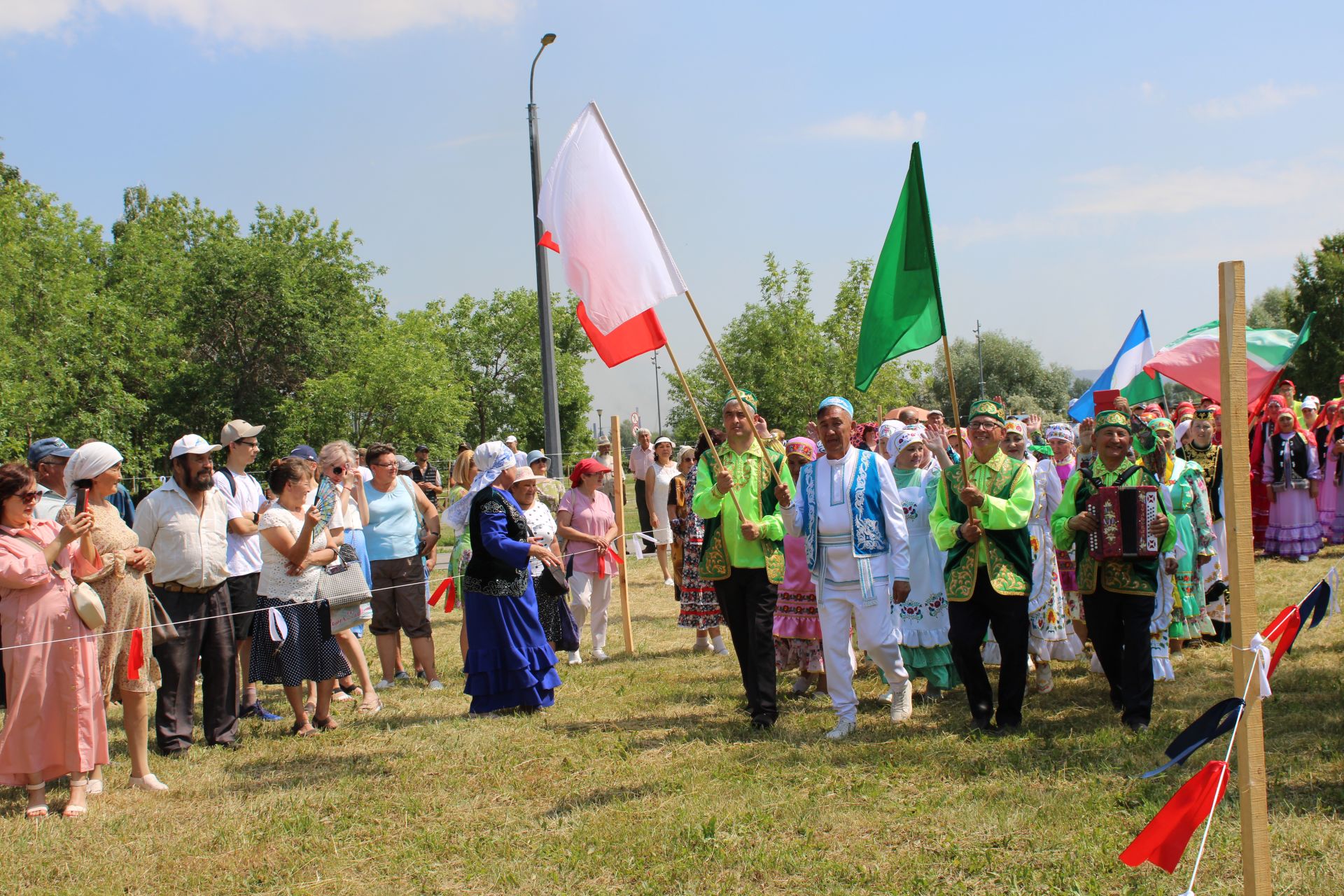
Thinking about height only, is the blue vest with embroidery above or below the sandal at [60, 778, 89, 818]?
above

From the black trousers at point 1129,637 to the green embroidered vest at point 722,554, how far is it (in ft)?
6.12

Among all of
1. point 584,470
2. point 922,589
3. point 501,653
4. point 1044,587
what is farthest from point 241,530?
point 1044,587

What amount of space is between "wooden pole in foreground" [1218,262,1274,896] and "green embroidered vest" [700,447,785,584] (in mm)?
3708

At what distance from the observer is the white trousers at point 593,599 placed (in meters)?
10.0

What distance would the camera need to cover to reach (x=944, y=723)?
6766 mm

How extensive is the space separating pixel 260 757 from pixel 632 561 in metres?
12.2

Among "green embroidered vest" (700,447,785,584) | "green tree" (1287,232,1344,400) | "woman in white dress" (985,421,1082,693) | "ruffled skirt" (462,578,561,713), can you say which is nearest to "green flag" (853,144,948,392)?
"green embroidered vest" (700,447,785,584)

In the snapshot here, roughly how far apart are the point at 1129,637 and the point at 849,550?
5.55 feet

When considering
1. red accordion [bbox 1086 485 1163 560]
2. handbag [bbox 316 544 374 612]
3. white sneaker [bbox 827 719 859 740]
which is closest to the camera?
red accordion [bbox 1086 485 1163 560]

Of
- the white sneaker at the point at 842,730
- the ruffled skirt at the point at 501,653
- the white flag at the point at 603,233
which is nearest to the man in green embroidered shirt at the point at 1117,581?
the white sneaker at the point at 842,730

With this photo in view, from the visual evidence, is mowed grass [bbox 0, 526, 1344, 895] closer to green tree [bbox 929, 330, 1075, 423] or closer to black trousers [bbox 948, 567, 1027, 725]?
black trousers [bbox 948, 567, 1027, 725]

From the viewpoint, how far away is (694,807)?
→ 5359mm

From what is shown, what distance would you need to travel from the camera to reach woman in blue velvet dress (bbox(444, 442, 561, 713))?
25.0 ft

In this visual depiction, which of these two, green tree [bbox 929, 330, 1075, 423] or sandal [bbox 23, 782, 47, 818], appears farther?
green tree [bbox 929, 330, 1075, 423]
